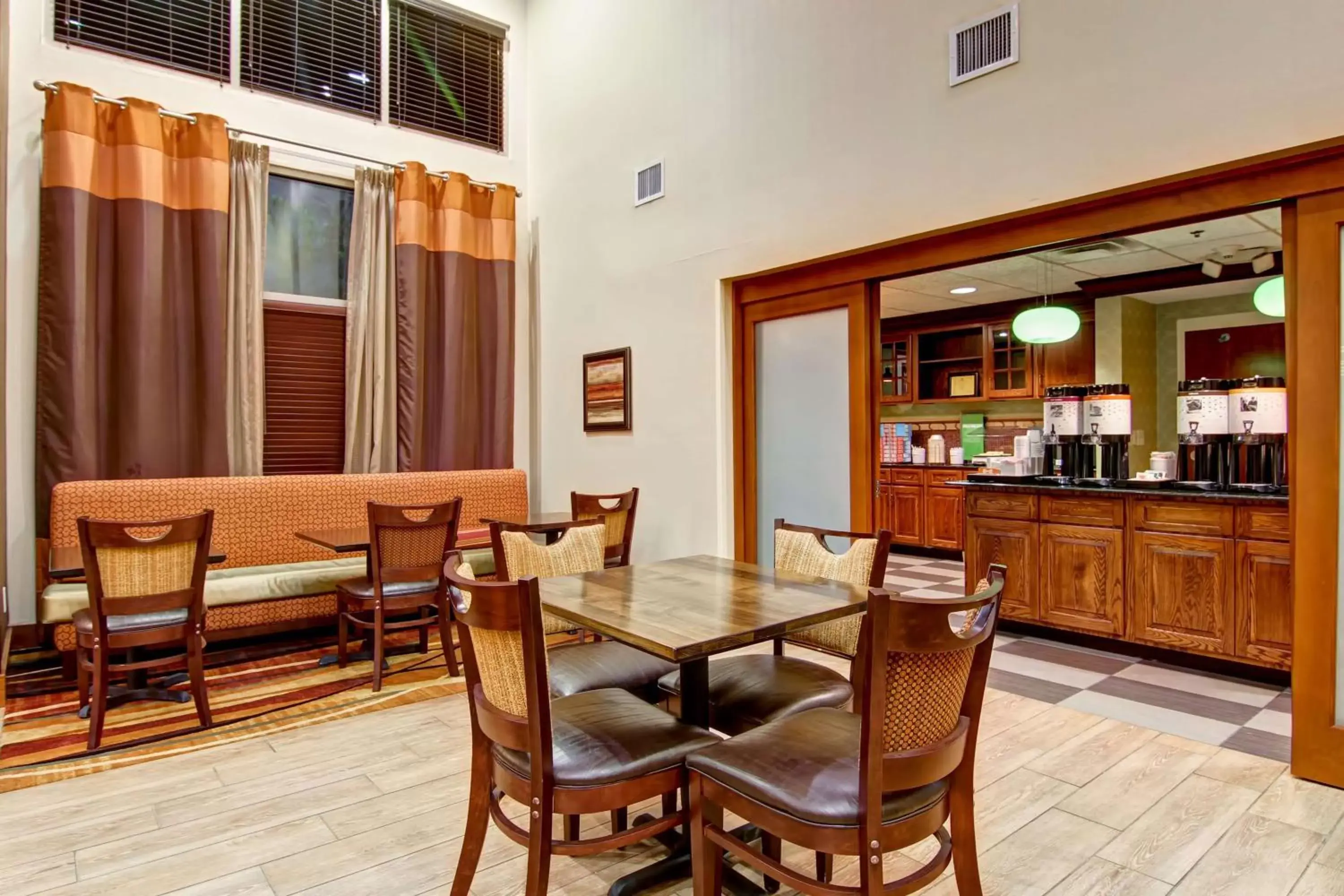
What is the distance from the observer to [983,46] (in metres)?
3.23

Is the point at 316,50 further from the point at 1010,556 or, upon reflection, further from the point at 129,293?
the point at 1010,556

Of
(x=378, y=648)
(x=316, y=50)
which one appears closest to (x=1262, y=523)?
(x=378, y=648)

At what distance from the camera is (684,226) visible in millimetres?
4742

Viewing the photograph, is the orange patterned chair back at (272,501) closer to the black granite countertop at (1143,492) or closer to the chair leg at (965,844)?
the chair leg at (965,844)

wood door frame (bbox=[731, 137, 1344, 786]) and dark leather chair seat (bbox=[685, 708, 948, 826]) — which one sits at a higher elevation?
A: wood door frame (bbox=[731, 137, 1344, 786])

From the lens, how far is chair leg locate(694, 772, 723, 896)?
1632 mm

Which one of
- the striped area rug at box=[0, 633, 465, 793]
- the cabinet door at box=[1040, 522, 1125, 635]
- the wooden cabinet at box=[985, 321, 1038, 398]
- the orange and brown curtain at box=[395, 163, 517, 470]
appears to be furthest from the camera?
the wooden cabinet at box=[985, 321, 1038, 398]

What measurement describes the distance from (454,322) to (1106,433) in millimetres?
4469

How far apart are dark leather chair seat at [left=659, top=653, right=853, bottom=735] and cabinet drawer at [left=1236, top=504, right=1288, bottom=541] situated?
8.67 feet

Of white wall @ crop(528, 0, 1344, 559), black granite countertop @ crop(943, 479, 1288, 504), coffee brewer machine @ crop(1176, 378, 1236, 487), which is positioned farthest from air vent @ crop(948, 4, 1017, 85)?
black granite countertop @ crop(943, 479, 1288, 504)

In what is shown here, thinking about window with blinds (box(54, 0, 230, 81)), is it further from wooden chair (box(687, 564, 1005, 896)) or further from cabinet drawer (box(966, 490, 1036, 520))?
cabinet drawer (box(966, 490, 1036, 520))

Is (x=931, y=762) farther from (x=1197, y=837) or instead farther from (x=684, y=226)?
(x=684, y=226)

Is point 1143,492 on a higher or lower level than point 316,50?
lower

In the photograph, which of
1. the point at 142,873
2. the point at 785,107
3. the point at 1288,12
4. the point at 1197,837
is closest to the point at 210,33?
the point at 785,107
